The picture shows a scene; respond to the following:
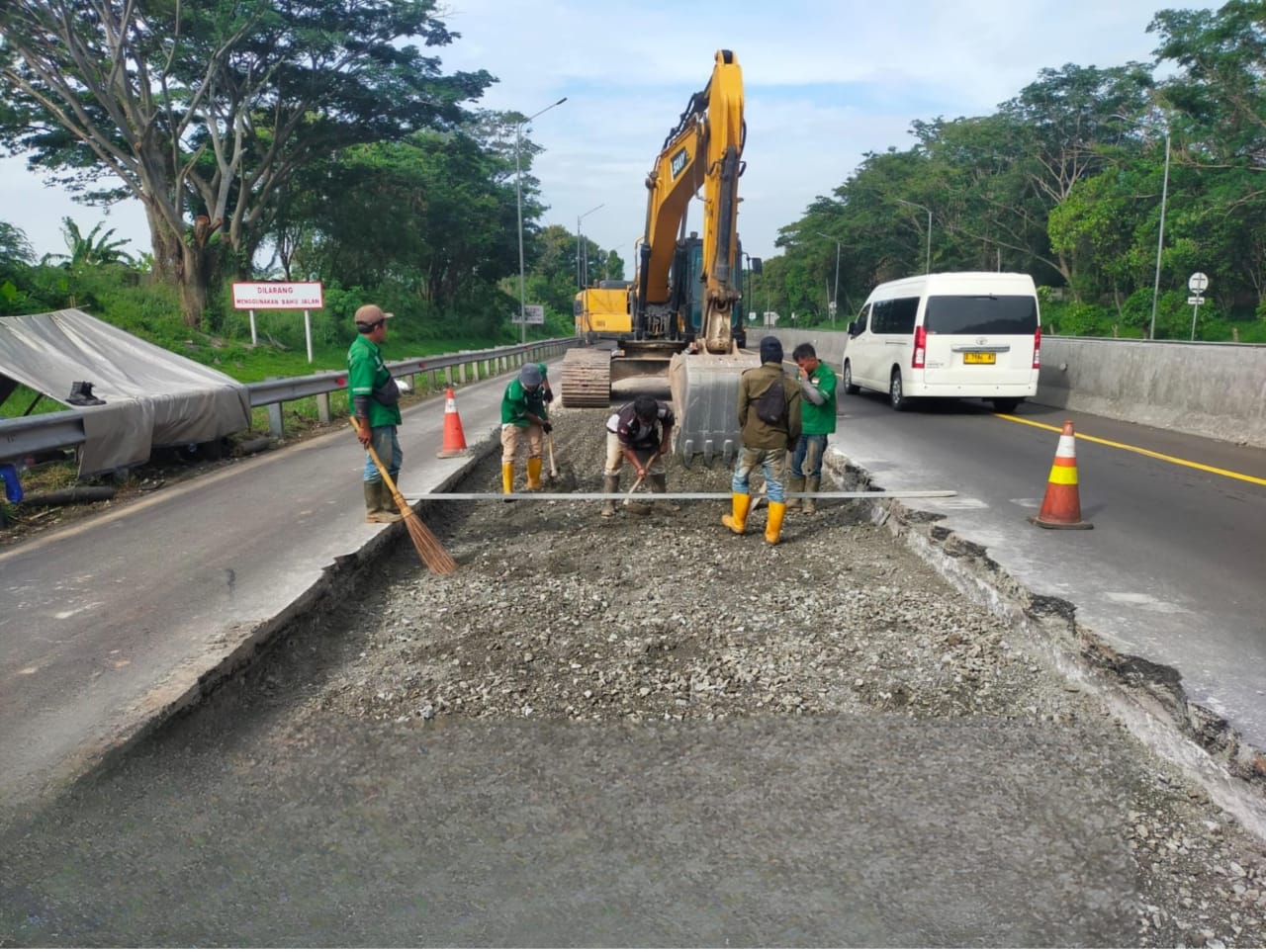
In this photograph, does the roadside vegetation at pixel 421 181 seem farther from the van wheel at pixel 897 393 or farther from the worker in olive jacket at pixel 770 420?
the worker in olive jacket at pixel 770 420

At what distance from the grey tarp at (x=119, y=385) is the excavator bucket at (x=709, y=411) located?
5.03m

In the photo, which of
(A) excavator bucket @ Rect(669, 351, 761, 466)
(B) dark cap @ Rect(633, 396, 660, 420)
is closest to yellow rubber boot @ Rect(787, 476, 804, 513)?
(A) excavator bucket @ Rect(669, 351, 761, 466)

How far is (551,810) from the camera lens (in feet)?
10.1

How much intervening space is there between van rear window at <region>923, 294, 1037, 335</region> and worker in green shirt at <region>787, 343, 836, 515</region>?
6.57m

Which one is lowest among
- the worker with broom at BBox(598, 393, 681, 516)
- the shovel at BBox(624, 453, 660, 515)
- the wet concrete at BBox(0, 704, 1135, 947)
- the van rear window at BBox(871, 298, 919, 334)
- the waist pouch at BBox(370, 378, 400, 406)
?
the wet concrete at BBox(0, 704, 1135, 947)

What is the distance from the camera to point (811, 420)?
24.5ft

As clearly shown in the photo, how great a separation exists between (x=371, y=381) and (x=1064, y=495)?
17.0 ft

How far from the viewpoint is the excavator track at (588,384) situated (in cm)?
1221

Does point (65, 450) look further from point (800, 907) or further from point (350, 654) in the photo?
point (800, 907)

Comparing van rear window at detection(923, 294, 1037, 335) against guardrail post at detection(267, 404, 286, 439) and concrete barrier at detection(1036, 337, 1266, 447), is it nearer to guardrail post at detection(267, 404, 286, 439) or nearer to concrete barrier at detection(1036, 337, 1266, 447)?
concrete barrier at detection(1036, 337, 1266, 447)

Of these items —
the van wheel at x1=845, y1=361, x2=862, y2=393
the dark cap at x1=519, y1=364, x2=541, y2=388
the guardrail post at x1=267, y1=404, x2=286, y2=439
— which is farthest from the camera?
the van wheel at x1=845, y1=361, x2=862, y2=393

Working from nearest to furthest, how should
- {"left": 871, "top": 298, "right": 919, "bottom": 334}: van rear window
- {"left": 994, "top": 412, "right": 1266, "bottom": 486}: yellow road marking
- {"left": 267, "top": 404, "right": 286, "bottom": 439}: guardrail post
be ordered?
{"left": 994, "top": 412, "right": 1266, "bottom": 486}: yellow road marking → {"left": 267, "top": 404, "right": 286, "bottom": 439}: guardrail post → {"left": 871, "top": 298, "right": 919, "bottom": 334}: van rear window

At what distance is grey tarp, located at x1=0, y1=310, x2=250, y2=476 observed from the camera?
8000 millimetres

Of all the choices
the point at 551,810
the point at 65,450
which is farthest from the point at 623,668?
the point at 65,450
